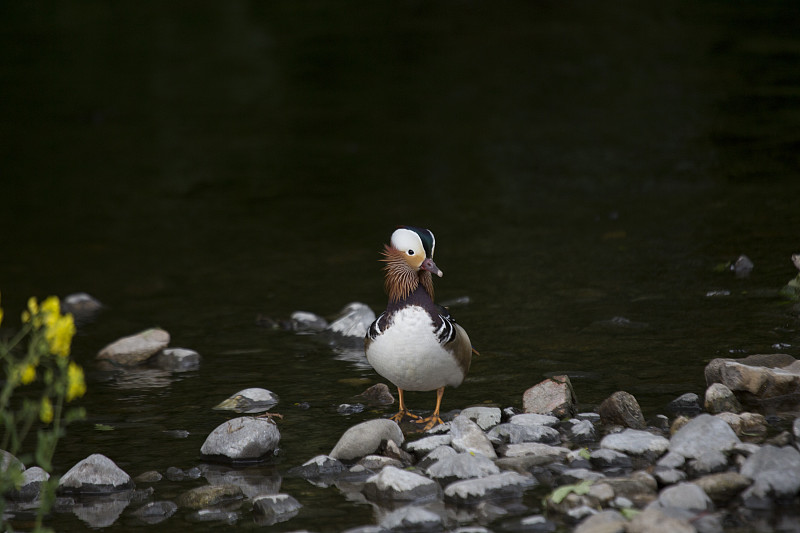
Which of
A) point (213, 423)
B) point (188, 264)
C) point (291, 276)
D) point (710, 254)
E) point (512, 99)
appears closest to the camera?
point (213, 423)

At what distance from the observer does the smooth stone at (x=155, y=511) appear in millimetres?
5480

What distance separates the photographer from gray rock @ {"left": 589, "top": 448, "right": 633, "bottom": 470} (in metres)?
5.71

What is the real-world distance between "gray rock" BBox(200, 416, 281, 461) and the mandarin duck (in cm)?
85

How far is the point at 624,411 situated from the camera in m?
6.32

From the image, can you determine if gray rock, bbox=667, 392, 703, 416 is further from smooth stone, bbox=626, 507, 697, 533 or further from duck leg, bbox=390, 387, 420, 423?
smooth stone, bbox=626, 507, 697, 533

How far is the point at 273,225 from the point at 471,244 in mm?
3355

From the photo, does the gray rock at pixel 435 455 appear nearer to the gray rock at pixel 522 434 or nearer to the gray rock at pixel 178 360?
the gray rock at pixel 522 434

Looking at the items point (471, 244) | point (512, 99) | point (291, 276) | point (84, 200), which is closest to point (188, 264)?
point (291, 276)

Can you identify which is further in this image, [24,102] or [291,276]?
[24,102]

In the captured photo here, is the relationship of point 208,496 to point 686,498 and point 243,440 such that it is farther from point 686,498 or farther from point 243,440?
point 686,498

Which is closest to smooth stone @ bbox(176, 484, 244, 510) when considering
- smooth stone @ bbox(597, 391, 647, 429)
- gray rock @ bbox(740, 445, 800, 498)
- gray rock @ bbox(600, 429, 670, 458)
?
gray rock @ bbox(600, 429, 670, 458)

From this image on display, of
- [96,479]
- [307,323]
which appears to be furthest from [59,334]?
[307,323]

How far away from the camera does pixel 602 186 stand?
14539 millimetres

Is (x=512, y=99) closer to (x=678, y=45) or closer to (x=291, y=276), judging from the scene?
(x=678, y=45)
